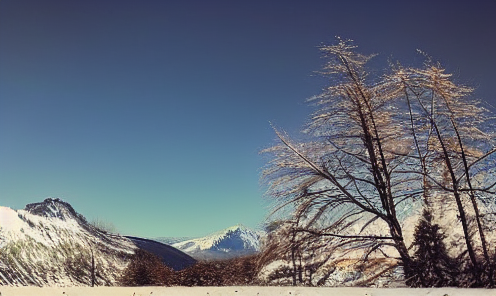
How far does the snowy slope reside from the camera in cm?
918

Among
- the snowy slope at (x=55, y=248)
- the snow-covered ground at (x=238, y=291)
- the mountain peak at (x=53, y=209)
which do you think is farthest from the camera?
the mountain peak at (x=53, y=209)

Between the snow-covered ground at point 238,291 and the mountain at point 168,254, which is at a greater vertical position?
the mountain at point 168,254

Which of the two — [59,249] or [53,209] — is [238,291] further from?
[53,209]

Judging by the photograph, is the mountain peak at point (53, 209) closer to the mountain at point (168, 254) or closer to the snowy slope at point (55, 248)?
the snowy slope at point (55, 248)

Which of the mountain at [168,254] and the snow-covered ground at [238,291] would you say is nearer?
the snow-covered ground at [238,291]

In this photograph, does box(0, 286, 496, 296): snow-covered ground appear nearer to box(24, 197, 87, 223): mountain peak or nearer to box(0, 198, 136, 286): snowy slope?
box(0, 198, 136, 286): snowy slope

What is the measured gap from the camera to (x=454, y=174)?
29.4 ft

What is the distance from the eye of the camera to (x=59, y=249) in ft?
32.9

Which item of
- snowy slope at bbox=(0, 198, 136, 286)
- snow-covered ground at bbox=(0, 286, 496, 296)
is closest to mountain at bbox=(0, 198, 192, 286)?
snowy slope at bbox=(0, 198, 136, 286)

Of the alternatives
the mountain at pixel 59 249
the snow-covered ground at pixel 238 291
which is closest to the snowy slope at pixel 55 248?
the mountain at pixel 59 249

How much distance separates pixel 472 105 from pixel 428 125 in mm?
989

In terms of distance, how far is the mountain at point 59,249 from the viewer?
920 cm

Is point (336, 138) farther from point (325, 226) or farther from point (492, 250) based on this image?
point (492, 250)

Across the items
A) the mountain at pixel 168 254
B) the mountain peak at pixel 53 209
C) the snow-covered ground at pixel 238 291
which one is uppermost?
the mountain peak at pixel 53 209
